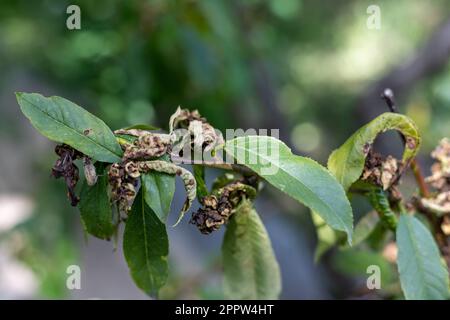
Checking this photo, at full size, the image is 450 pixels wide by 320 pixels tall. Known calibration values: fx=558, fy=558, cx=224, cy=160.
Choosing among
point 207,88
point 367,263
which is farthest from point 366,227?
point 207,88

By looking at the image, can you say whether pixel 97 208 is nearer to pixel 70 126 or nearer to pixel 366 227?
pixel 70 126

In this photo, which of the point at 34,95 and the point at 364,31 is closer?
the point at 34,95

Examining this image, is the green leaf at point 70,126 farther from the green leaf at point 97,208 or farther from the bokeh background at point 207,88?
the bokeh background at point 207,88

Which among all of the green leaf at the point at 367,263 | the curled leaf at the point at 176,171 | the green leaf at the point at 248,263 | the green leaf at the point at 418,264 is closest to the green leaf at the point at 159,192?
the curled leaf at the point at 176,171
